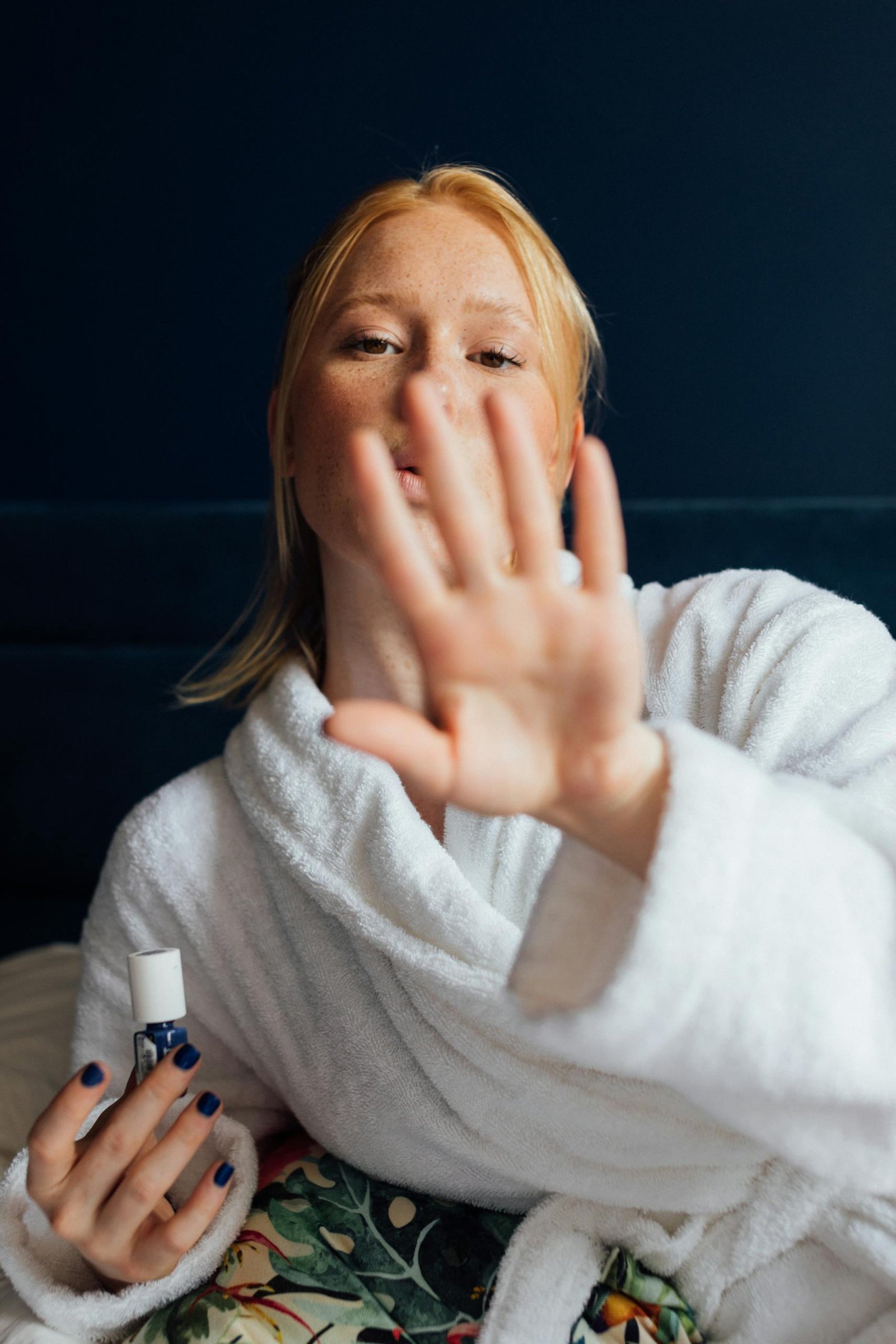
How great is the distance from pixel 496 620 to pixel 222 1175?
20.9 inches

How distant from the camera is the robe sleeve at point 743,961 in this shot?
50cm

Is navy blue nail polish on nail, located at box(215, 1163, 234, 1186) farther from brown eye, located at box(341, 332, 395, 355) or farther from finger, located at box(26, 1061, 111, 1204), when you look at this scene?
brown eye, located at box(341, 332, 395, 355)

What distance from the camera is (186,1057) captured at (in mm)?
750

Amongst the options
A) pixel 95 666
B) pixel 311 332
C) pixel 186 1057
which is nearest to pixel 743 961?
pixel 186 1057

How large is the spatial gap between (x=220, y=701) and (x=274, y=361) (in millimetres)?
538

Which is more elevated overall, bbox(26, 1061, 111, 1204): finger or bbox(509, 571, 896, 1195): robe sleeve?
bbox(509, 571, 896, 1195): robe sleeve

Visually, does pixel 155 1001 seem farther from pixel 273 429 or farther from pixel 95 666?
pixel 95 666

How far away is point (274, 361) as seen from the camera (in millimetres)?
1726

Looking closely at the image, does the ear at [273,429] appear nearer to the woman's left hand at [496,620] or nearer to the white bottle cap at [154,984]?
the white bottle cap at [154,984]

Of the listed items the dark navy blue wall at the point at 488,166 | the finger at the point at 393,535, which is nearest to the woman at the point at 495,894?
the finger at the point at 393,535

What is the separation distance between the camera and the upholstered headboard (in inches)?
66.8

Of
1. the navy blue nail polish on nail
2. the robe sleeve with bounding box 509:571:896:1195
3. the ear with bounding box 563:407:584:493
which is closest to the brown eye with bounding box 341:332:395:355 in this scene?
the ear with bounding box 563:407:584:493

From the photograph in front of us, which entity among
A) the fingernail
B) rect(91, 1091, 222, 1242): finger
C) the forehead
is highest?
the forehead

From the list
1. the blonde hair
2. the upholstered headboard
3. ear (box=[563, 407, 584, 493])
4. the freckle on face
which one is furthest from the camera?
the upholstered headboard
